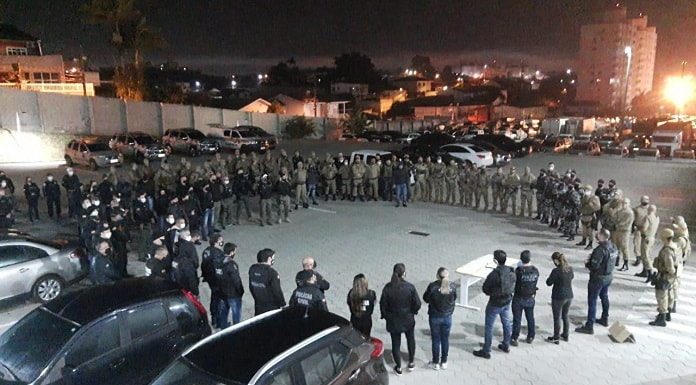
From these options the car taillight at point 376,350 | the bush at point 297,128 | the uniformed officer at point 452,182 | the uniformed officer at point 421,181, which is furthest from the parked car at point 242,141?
the car taillight at point 376,350

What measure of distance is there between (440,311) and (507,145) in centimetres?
2395

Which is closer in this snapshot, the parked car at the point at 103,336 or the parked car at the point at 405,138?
the parked car at the point at 103,336

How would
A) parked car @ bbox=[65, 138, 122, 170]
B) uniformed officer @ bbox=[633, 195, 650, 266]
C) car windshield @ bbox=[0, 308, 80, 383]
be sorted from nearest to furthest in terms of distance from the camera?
car windshield @ bbox=[0, 308, 80, 383] → uniformed officer @ bbox=[633, 195, 650, 266] → parked car @ bbox=[65, 138, 122, 170]

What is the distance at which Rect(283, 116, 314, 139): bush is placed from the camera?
131 feet

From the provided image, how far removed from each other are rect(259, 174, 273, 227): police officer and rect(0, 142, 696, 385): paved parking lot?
45 centimetres

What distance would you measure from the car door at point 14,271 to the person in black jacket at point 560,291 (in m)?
9.43

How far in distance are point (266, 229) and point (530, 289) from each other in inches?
371

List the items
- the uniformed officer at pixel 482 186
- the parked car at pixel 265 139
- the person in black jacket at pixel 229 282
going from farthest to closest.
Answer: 1. the parked car at pixel 265 139
2. the uniformed officer at pixel 482 186
3. the person in black jacket at pixel 229 282

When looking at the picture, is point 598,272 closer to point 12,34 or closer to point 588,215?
point 588,215

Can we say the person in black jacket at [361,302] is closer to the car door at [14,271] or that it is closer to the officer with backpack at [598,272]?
the officer with backpack at [598,272]

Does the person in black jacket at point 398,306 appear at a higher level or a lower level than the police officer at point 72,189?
lower

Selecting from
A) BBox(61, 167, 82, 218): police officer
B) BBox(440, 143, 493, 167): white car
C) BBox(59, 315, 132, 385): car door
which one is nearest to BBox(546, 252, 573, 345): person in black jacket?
BBox(59, 315, 132, 385): car door

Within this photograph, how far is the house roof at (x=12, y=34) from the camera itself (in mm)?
43344

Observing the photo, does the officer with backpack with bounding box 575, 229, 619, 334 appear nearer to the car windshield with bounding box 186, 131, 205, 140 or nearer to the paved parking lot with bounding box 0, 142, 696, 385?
the paved parking lot with bounding box 0, 142, 696, 385
